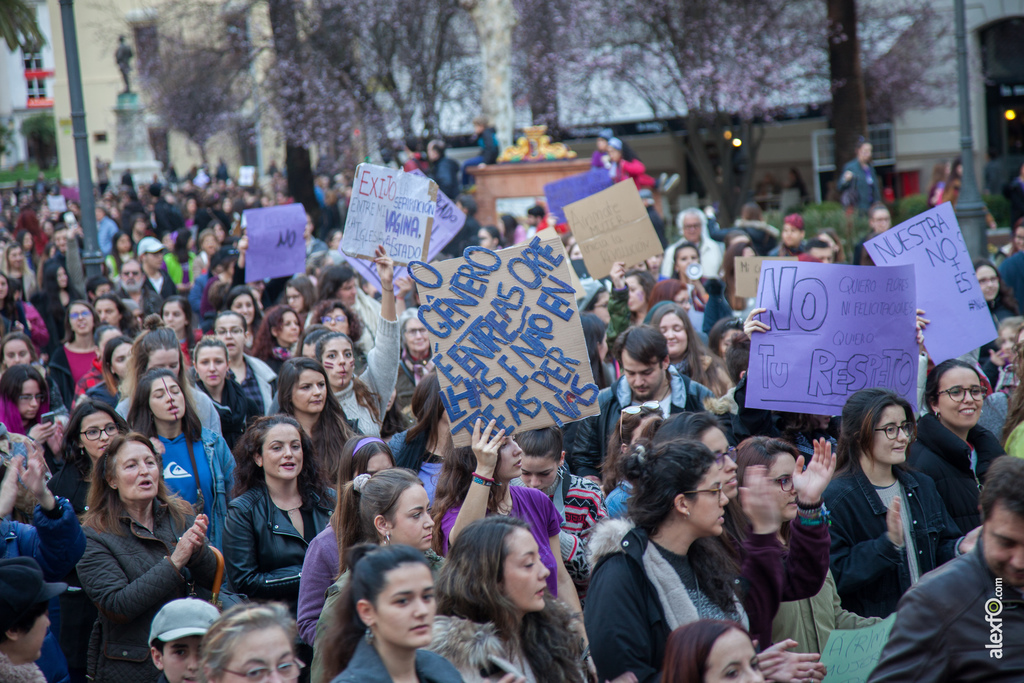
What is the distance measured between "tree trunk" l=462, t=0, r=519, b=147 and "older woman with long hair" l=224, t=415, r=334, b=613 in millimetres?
15117

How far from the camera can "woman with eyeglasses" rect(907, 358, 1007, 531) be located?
15.4 ft

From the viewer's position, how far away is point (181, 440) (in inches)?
225

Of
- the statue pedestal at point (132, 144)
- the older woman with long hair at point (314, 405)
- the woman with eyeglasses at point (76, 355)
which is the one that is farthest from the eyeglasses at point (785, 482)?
the statue pedestal at point (132, 144)

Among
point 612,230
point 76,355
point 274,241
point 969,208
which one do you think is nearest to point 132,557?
point 76,355

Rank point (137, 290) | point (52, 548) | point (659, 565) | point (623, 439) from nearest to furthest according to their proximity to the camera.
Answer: point (659, 565), point (52, 548), point (623, 439), point (137, 290)

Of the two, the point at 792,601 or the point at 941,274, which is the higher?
the point at 941,274

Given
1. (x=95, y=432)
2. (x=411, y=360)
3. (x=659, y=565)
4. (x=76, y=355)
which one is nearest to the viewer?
(x=659, y=565)

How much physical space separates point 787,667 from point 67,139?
50.4 meters

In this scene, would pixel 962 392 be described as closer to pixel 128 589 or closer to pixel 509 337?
pixel 509 337

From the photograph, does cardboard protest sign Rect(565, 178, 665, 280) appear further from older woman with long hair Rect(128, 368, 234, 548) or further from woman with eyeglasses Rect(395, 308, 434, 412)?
older woman with long hair Rect(128, 368, 234, 548)

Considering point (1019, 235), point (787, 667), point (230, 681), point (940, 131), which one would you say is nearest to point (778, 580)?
point (787, 667)

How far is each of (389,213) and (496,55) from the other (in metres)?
13.0

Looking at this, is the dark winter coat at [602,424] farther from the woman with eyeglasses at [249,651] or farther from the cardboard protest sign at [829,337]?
the woman with eyeglasses at [249,651]

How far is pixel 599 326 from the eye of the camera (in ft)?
22.2
